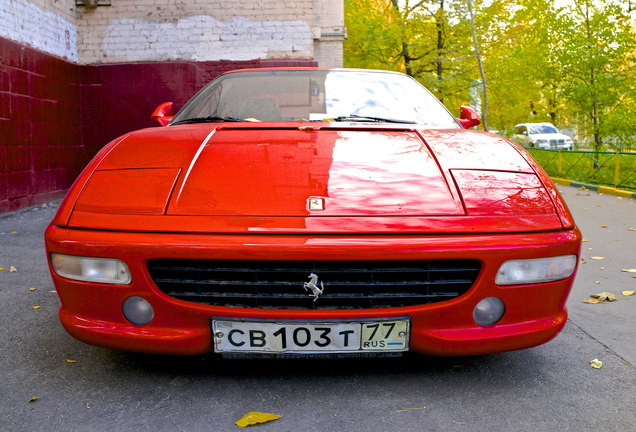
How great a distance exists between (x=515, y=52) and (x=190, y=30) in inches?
392

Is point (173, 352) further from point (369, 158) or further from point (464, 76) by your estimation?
point (464, 76)

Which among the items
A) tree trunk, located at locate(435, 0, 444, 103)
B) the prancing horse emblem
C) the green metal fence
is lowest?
the prancing horse emblem

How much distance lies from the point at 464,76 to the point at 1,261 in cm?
1470

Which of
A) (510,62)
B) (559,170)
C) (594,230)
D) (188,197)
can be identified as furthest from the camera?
(510,62)

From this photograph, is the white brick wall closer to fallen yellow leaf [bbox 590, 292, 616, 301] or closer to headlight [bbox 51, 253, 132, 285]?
fallen yellow leaf [bbox 590, 292, 616, 301]

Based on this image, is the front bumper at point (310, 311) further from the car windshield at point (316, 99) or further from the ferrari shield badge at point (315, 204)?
the car windshield at point (316, 99)

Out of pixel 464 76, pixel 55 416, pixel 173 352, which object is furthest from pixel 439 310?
pixel 464 76

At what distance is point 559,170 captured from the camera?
13906 mm

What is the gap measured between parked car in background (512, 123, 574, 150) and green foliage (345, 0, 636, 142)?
20.3 feet

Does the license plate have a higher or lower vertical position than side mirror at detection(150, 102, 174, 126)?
lower

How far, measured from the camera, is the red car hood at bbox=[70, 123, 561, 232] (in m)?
2.01

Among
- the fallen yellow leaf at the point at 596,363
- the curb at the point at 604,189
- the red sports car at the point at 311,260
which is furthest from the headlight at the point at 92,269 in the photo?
the curb at the point at 604,189

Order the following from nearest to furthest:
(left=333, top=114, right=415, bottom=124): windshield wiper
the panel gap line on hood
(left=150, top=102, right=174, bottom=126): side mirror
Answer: the panel gap line on hood < (left=333, top=114, right=415, bottom=124): windshield wiper < (left=150, top=102, right=174, bottom=126): side mirror

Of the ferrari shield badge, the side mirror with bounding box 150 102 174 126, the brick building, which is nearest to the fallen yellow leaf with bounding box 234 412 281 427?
the ferrari shield badge
